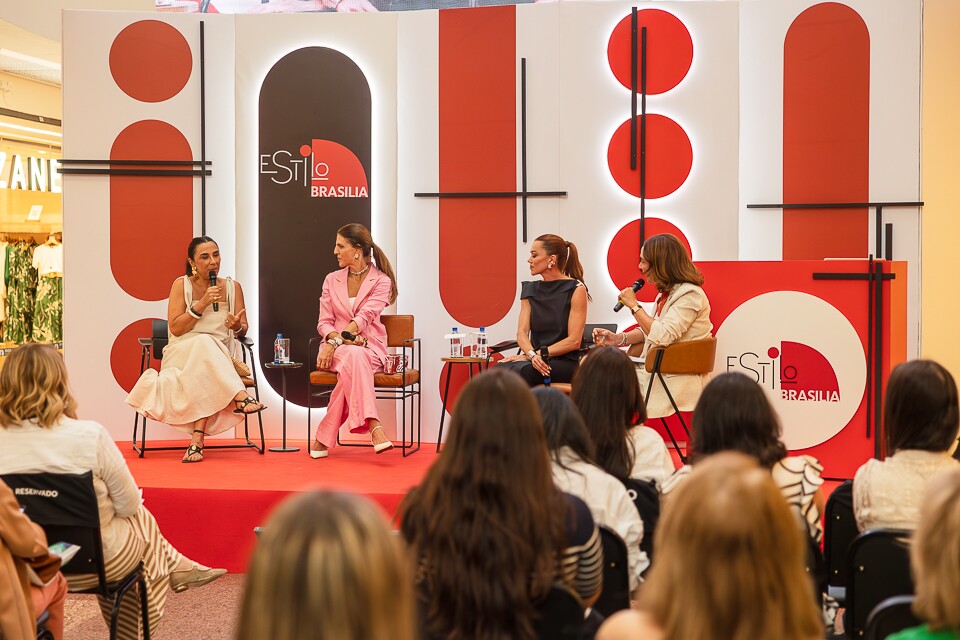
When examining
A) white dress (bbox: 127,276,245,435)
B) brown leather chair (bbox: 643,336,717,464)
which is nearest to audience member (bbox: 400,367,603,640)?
brown leather chair (bbox: 643,336,717,464)

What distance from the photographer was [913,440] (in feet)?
8.70

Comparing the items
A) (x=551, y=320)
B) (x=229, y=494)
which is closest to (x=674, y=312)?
(x=551, y=320)

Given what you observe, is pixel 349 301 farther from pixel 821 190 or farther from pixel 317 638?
pixel 317 638

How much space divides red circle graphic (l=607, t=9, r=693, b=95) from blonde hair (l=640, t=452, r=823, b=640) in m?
5.55

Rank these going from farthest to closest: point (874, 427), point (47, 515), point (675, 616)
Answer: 1. point (874, 427)
2. point (47, 515)
3. point (675, 616)

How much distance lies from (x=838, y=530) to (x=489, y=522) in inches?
58.6

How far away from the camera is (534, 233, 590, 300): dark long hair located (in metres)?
5.92

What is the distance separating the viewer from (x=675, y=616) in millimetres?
1308

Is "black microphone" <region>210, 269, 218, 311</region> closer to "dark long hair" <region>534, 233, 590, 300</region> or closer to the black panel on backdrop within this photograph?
the black panel on backdrop

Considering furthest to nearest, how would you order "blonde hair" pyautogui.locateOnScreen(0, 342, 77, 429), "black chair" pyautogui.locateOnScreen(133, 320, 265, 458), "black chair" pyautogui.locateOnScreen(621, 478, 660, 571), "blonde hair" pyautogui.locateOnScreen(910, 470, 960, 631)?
"black chair" pyautogui.locateOnScreen(133, 320, 265, 458), "blonde hair" pyautogui.locateOnScreen(0, 342, 77, 429), "black chair" pyautogui.locateOnScreen(621, 478, 660, 571), "blonde hair" pyautogui.locateOnScreen(910, 470, 960, 631)

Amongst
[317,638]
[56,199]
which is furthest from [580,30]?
[56,199]

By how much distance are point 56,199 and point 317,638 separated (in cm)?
1081

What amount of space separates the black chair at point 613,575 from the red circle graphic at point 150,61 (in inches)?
216

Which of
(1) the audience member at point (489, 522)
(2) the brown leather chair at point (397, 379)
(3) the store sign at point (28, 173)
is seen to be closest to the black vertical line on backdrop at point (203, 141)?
(2) the brown leather chair at point (397, 379)
